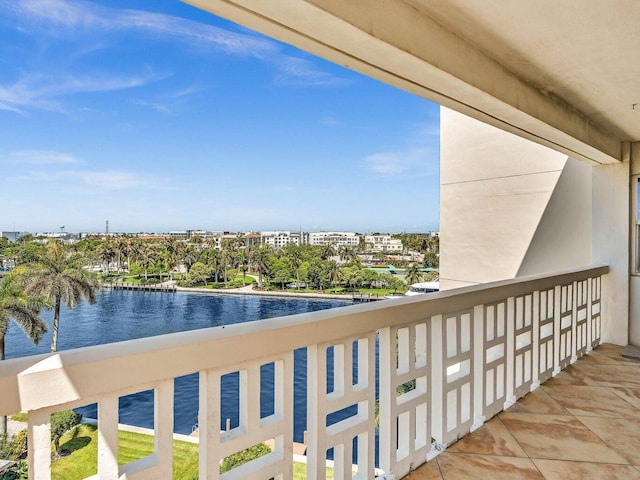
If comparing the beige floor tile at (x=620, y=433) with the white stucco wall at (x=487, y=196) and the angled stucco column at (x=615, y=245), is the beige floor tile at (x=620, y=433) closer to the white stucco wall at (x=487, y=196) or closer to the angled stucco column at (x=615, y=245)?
the angled stucco column at (x=615, y=245)

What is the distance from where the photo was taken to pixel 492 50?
189cm

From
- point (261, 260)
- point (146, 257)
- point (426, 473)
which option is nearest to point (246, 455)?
point (426, 473)

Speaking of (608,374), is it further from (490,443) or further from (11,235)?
(11,235)


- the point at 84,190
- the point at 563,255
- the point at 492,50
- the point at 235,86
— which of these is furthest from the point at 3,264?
the point at 235,86

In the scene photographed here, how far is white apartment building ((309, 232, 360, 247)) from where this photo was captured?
3643mm

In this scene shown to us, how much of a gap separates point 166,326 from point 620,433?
249cm

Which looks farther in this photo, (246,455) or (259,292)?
(259,292)

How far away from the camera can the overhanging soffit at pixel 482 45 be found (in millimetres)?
1294

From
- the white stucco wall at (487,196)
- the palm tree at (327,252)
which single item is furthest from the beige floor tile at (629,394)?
the palm tree at (327,252)

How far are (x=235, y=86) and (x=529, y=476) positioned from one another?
9.34 meters

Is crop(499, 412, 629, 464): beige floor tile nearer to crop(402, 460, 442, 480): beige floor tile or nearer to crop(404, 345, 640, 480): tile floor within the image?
crop(404, 345, 640, 480): tile floor

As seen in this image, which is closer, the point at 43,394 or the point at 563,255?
the point at 43,394

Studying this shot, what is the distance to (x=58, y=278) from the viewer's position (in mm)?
1734

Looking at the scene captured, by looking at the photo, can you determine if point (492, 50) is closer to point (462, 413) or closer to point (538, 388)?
point (462, 413)
